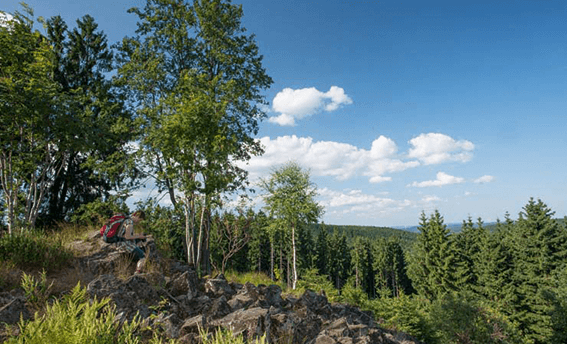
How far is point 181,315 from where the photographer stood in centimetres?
673

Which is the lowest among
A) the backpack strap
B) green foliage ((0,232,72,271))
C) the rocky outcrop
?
the rocky outcrop

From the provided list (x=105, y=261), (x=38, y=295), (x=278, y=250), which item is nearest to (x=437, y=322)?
(x=105, y=261)

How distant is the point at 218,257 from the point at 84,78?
1657 inches

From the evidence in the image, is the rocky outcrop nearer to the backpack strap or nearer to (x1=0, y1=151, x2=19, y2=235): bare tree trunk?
the backpack strap

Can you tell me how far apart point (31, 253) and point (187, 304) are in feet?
14.9

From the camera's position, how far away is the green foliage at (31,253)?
293 inches

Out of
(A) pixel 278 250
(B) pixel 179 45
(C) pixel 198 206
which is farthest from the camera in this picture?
(A) pixel 278 250

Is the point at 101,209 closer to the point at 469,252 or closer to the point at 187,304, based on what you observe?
the point at 187,304

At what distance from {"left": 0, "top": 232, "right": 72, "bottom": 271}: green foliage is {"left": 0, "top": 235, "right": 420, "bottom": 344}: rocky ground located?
0.47m

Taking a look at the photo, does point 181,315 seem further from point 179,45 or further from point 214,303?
point 179,45

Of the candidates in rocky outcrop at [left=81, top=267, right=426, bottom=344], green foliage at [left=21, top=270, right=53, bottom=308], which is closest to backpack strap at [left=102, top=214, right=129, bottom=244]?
rocky outcrop at [left=81, top=267, right=426, bottom=344]

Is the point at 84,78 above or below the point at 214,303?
above

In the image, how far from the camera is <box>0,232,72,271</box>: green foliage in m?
7.45

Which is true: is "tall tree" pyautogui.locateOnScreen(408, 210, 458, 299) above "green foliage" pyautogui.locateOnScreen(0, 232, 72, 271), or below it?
below
